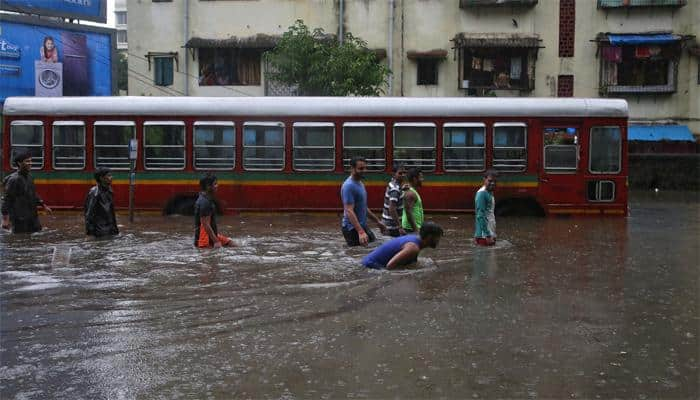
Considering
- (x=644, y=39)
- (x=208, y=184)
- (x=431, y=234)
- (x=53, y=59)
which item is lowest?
(x=431, y=234)

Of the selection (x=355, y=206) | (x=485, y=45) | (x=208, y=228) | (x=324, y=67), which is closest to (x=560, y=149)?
(x=355, y=206)

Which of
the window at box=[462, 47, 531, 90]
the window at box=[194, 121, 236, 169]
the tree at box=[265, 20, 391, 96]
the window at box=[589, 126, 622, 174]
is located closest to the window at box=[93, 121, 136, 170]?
the window at box=[194, 121, 236, 169]

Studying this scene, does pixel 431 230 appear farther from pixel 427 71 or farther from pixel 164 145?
pixel 427 71

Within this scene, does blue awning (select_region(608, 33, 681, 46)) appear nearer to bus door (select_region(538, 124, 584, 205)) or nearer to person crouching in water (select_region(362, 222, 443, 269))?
bus door (select_region(538, 124, 584, 205))

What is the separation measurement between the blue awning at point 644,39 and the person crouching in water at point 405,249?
2314cm

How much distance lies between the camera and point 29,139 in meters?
18.9

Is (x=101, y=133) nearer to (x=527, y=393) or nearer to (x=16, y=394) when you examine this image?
(x=16, y=394)

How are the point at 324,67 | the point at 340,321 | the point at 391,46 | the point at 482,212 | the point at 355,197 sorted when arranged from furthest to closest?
the point at 391,46 → the point at 324,67 → the point at 482,212 → the point at 355,197 → the point at 340,321

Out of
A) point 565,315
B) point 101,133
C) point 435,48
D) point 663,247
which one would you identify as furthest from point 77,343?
point 435,48

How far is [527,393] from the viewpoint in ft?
20.0

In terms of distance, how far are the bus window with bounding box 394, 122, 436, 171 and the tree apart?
8531 mm

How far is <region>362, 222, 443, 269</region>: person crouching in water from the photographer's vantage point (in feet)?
33.8

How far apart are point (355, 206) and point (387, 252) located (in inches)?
73.5

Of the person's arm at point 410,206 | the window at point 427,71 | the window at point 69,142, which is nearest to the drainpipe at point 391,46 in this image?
the window at point 427,71
